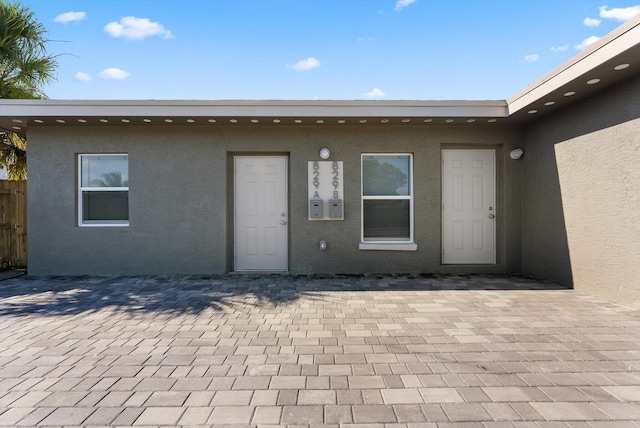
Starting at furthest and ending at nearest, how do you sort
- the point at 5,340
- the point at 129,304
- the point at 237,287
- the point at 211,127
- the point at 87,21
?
the point at 87,21 < the point at 211,127 < the point at 237,287 < the point at 129,304 < the point at 5,340

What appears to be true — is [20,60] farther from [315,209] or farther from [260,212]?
[315,209]

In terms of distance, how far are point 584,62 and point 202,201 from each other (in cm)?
599

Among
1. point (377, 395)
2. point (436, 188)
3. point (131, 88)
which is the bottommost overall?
point (377, 395)

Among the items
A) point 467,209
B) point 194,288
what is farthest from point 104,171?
point 467,209

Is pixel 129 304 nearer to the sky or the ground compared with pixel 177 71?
nearer to the ground

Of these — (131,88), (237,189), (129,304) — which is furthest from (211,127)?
(129,304)

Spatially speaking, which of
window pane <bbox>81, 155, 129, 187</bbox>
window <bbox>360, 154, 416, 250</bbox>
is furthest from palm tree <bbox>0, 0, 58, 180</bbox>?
window <bbox>360, 154, 416, 250</bbox>

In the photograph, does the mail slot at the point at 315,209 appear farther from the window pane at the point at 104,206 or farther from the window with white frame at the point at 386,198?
the window pane at the point at 104,206

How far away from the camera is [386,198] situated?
6621 mm

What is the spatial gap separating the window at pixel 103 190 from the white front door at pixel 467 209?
6134 millimetres

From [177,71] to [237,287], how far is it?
19.0 feet

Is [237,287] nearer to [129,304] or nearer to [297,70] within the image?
[129,304]

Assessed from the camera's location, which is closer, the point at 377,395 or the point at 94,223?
the point at 377,395

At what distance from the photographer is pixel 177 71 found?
27.2 feet
